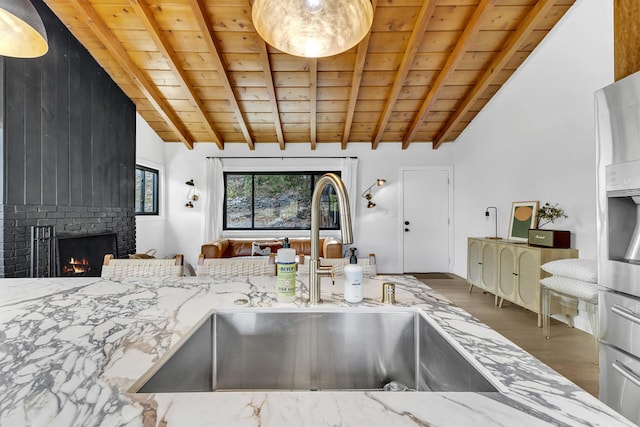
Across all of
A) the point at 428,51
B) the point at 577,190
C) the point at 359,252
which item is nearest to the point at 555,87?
the point at 577,190

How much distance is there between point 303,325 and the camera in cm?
89

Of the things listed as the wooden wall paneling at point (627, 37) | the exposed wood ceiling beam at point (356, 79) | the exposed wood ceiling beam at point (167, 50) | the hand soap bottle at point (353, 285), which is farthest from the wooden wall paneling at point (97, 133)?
the wooden wall paneling at point (627, 37)

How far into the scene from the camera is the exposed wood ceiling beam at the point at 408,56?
2.81 meters

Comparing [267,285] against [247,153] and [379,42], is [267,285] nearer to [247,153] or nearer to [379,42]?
[379,42]

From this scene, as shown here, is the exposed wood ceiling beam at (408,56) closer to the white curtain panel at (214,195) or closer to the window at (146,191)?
the white curtain panel at (214,195)

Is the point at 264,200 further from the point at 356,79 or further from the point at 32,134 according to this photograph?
the point at 32,134

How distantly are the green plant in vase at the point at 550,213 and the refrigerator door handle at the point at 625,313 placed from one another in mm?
2006

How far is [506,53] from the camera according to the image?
3254mm

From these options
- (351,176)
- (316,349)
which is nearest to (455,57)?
(351,176)

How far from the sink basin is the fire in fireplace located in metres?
3.07

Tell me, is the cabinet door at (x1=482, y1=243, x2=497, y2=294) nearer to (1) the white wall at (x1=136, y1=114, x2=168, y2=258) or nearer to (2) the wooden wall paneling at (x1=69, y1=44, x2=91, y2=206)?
(2) the wooden wall paneling at (x1=69, y1=44, x2=91, y2=206)

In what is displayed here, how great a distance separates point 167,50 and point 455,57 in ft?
10.2

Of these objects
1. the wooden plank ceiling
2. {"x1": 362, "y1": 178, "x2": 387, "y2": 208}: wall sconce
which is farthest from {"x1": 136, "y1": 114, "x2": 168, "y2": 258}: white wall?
{"x1": 362, "y1": 178, "x2": 387, "y2": 208}: wall sconce

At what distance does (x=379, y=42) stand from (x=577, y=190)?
8.11 ft
